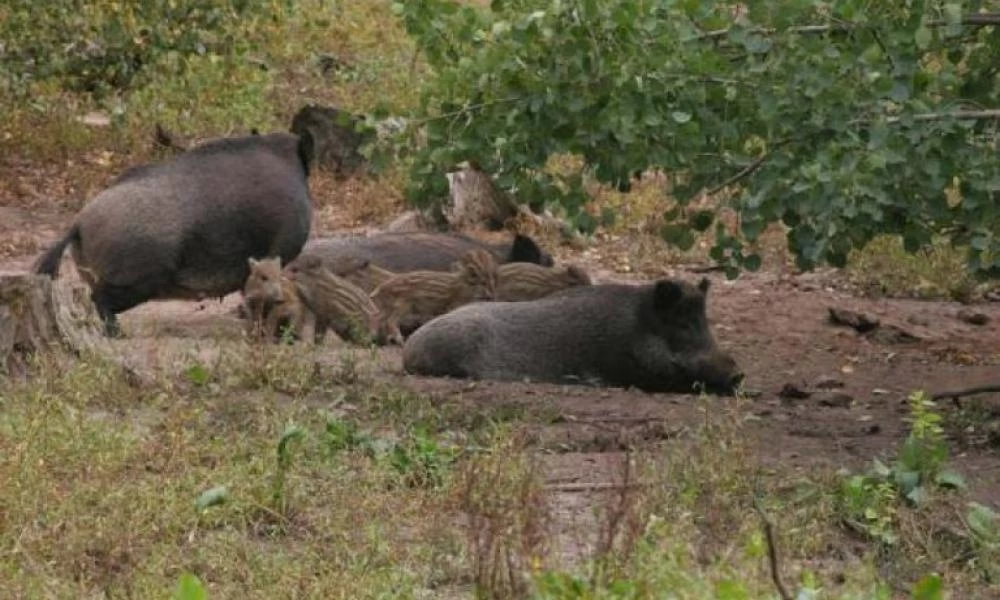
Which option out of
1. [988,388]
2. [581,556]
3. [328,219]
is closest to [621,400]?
[988,388]

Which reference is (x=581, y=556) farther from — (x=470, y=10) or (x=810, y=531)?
(x=470, y=10)

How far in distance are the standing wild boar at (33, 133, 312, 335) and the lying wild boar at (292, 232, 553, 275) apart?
1.10 feet

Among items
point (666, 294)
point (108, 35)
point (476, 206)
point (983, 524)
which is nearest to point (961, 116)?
point (983, 524)

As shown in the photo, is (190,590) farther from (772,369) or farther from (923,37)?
(772,369)

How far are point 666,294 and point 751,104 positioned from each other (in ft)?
5.99

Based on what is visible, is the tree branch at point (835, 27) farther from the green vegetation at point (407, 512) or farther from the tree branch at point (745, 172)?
the green vegetation at point (407, 512)

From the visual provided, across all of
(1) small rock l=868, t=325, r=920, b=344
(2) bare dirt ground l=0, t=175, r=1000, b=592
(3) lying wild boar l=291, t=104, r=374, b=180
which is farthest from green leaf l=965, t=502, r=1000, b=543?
(3) lying wild boar l=291, t=104, r=374, b=180

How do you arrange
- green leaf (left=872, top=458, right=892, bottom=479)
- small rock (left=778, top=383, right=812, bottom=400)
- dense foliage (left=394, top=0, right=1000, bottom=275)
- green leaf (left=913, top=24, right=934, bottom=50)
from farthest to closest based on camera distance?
1. small rock (left=778, top=383, right=812, bottom=400)
2. dense foliage (left=394, top=0, right=1000, bottom=275)
3. green leaf (left=913, top=24, right=934, bottom=50)
4. green leaf (left=872, top=458, right=892, bottom=479)

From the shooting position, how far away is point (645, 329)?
1113 cm

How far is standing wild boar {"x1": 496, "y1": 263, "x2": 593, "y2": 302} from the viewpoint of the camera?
1217cm

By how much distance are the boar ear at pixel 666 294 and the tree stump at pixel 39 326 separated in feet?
8.92

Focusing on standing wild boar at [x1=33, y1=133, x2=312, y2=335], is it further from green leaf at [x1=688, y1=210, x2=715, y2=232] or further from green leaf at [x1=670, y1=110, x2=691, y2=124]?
green leaf at [x1=670, y1=110, x2=691, y2=124]

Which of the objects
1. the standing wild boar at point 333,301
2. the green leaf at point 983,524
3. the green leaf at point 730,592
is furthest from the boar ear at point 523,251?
the green leaf at point 730,592

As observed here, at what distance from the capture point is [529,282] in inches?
482
